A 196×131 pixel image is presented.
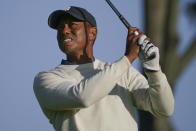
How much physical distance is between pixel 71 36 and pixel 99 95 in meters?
0.56

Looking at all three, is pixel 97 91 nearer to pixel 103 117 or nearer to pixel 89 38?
pixel 103 117

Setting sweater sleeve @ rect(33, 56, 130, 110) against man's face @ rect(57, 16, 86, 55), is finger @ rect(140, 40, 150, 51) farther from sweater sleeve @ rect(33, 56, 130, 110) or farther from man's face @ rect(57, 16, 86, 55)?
man's face @ rect(57, 16, 86, 55)

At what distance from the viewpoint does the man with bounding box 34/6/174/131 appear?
13.2 ft

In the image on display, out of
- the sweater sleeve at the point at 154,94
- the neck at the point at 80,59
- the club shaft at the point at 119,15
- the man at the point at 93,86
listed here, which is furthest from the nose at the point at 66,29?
the sweater sleeve at the point at 154,94

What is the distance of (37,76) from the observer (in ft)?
14.4

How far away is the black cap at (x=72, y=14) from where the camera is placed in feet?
14.5

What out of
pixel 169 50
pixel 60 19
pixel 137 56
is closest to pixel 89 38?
pixel 60 19

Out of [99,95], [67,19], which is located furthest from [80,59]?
[99,95]

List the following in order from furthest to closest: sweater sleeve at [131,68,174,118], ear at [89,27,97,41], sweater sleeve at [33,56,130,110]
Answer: ear at [89,27,97,41]
sweater sleeve at [131,68,174,118]
sweater sleeve at [33,56,130,110]

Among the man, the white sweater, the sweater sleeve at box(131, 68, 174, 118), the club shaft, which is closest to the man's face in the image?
the man

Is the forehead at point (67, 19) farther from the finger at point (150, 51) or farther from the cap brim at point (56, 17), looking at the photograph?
the finger at point (150, 51)

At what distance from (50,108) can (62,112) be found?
7cm

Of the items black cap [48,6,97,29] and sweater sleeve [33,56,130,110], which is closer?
sweater sleeve [33,56,130,110]

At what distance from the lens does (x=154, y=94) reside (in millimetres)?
4148
